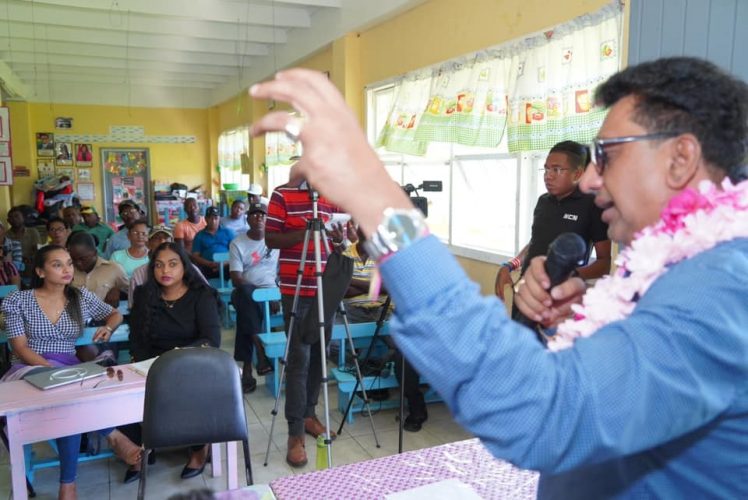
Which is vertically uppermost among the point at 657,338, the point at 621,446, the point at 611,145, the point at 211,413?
the point at 611,145

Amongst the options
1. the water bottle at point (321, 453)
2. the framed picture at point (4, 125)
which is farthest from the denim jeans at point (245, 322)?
the framed picture at point (4, 125)

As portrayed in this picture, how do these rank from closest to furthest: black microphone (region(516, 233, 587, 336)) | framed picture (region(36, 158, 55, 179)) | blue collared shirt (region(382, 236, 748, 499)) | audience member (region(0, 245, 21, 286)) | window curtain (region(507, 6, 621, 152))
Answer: blue collared shirt (region(382, 236, 748, 499)) → black microphone (region(516, 233, 587, 336)) → window curtain (region(507, 6, 621, 152)) → audience member (region(0, 245, 21, 286)) → framed picture (region(36, 158, 55, 179))

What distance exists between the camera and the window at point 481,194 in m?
3.96

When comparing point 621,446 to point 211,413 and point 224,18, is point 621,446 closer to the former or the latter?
point 211,413

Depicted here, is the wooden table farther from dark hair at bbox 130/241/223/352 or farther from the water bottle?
the water bottle

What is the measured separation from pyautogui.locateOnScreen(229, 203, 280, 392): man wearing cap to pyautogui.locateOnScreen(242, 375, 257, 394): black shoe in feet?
0.77

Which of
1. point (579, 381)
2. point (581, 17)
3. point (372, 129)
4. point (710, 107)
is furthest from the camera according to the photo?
point (372, 129)

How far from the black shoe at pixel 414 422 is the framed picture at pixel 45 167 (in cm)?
1043

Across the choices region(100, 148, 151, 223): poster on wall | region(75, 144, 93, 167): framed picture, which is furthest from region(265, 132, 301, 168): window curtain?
region(75, 144, 93, 167): framed picture

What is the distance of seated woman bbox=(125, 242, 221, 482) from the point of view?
3.29 meters

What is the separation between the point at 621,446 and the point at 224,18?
261 inches

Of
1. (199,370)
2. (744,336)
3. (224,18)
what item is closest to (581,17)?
(199,370)

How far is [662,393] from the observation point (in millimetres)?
556

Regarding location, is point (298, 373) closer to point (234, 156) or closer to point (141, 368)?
point (141, 368)
